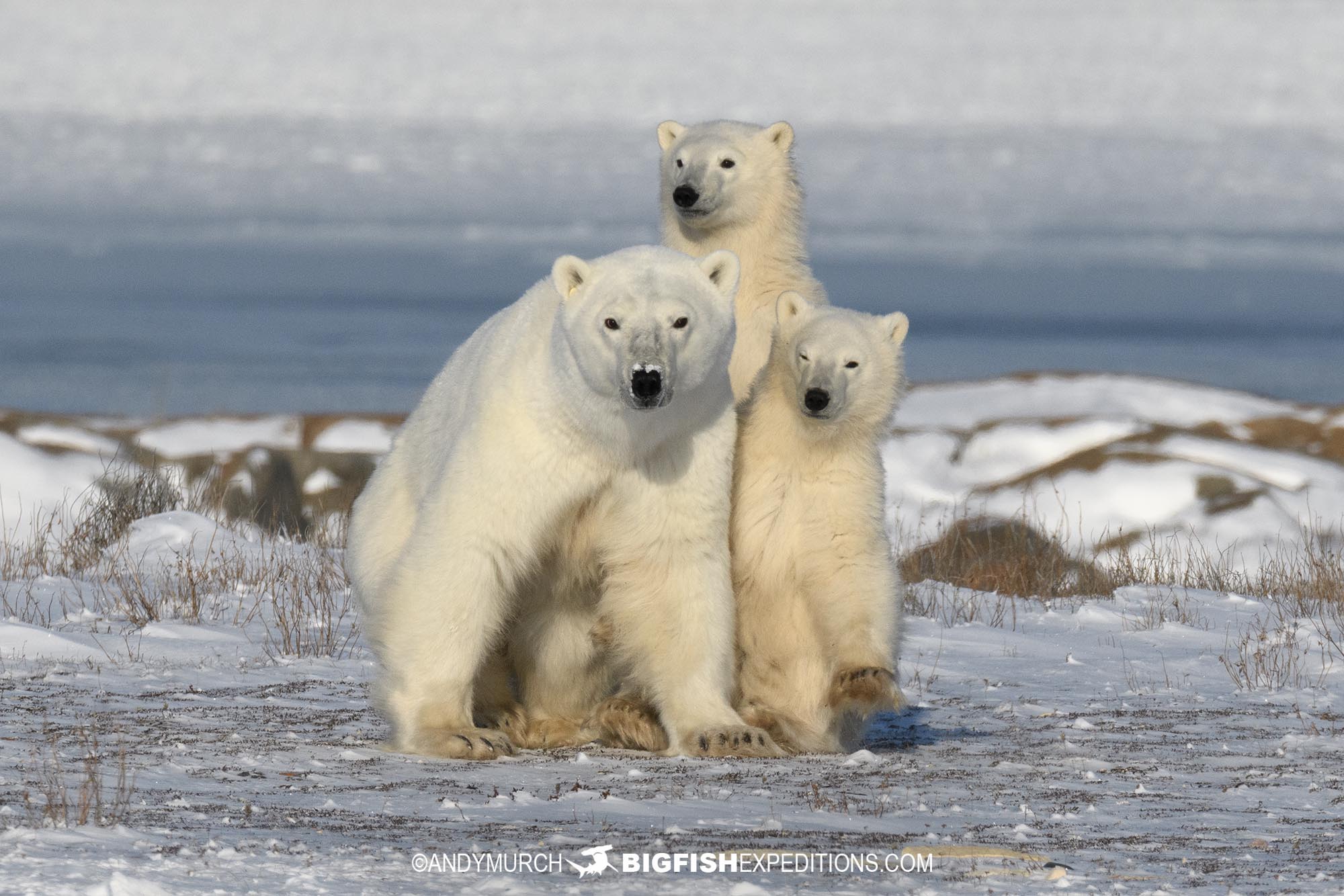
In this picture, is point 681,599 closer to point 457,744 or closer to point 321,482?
point 457,744

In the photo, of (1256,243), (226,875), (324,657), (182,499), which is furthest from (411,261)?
(226,875)

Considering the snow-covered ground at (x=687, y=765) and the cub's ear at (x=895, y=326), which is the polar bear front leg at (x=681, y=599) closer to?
the snow-covered ground at (x=687, y=765)

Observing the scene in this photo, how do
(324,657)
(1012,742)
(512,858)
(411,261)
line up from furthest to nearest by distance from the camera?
1. (411,261)
2. (324,657)
3. (1012,742)
4. (512,858)

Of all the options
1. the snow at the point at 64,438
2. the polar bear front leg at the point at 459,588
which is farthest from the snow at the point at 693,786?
the snow at the point at 64,438

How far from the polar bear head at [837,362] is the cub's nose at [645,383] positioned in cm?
62

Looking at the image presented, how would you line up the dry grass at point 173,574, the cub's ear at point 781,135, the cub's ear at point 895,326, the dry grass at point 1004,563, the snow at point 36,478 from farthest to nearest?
the snow at point 36,478, the dry grass at point 1004,563, the dry grass at point 173,574, the cub's ear at point 781,135, the cub's ear at point 895,326

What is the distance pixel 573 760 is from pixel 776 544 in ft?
2.64

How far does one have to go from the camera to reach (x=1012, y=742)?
5039 mm

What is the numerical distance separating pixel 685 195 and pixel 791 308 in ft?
1.84

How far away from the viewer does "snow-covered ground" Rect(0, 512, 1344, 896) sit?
3.32 metres

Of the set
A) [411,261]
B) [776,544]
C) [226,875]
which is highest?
[411,261]

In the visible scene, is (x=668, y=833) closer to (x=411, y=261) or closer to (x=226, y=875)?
(x=226, y=875)

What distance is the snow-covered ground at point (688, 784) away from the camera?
131 inches

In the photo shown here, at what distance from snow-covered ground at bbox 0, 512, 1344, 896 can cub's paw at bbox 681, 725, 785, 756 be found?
0.09 metres
